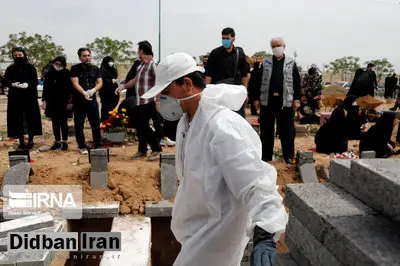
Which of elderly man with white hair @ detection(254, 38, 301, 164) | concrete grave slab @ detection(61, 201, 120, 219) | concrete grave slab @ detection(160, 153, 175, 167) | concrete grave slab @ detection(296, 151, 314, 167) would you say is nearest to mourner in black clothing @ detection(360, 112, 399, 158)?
concrete grave slab @ detection(296, 151, 314, 167)

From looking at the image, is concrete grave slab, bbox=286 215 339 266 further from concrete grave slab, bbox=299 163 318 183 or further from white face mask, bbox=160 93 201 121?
concrete grave slab, bbox=299 163 318 183

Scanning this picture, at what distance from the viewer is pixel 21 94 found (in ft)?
21.4

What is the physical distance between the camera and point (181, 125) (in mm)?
2186

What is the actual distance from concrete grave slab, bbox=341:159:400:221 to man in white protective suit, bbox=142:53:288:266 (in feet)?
1.15

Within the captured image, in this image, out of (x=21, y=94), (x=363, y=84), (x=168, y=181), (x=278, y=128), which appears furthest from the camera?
(x=363, y=84)

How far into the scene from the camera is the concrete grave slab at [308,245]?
1.52m

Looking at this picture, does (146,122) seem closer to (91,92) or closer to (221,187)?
(91,92)

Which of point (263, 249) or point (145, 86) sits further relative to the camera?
point (145, 86)

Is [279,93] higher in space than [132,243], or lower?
higher

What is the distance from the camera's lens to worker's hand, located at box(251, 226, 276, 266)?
1.56 meters

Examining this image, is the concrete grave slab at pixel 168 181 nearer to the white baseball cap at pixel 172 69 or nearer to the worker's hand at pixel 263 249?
the white baseball cap at pixel 172 69

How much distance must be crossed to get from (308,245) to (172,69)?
1.07 m

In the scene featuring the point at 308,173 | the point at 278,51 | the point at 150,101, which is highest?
the point at 278,51

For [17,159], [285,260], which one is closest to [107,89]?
[17,159]
